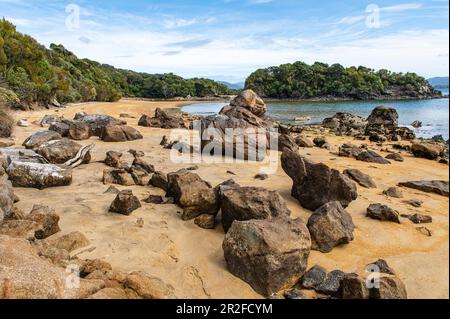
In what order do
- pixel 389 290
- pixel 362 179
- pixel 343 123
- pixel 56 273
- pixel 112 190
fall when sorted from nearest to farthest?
1. pixel 56 273
2. pixel 389 290
3. pixel 112 190
4. pixel 362 179
5. pixel 343 123

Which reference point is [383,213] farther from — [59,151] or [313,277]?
[59,151]

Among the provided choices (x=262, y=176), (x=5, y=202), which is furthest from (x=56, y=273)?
(x=262, y=176)

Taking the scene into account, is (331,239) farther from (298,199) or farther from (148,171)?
(148,171)

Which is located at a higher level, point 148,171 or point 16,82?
point 16,82

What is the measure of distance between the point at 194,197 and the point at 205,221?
0.60 m

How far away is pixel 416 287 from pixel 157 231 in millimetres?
4098

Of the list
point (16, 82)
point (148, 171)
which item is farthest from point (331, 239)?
point (16, 82)

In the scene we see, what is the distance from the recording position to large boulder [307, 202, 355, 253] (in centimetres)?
634

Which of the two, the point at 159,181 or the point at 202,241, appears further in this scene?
the point at 159,181

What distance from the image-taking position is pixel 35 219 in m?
5.98

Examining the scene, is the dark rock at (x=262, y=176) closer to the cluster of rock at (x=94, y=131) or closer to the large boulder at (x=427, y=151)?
the cluster of rock at (x=94, y=131)

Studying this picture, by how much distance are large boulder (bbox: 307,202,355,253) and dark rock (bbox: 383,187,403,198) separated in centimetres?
303

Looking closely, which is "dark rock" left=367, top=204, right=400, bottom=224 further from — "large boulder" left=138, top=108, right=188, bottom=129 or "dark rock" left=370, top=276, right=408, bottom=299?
"large boulder" left=138, top=108, right=188, bottom=129

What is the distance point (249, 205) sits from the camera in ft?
21.7
